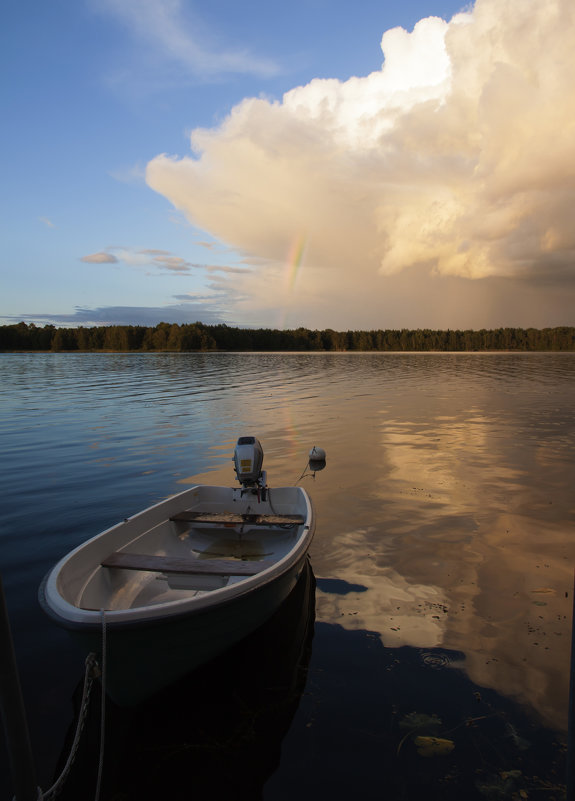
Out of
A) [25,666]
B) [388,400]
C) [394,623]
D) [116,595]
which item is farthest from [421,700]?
[388,400]

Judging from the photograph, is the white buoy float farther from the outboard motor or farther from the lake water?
the outboard motor

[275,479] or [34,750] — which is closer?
[34,750]

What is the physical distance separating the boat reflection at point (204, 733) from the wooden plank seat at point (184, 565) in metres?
1.09

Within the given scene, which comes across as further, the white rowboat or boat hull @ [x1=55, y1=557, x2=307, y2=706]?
the white rowboat

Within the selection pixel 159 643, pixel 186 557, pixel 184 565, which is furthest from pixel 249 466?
pixel 159 643

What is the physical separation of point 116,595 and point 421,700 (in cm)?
419

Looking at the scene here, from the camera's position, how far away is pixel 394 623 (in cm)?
695

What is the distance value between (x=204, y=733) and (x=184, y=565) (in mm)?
1971

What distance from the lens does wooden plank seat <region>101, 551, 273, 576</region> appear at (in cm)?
628

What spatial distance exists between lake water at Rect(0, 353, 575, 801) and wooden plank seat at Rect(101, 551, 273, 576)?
1145mm

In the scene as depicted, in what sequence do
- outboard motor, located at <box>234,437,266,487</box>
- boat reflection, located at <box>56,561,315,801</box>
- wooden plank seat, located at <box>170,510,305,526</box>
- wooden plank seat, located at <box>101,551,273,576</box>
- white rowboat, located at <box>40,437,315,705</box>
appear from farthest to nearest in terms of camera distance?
outboard motor, located at <box>234,437,266,487</box> < wooden plank seat, located at <box>170,510,305,526</box> < wooden plank seat, located at <box>101,551,273,576</box> < white rowboat, located at <box>40,437,315,705</box> < boat reflection, located at <box>56,561,315,801</box>

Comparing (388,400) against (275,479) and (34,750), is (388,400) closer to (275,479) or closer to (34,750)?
(275,479)

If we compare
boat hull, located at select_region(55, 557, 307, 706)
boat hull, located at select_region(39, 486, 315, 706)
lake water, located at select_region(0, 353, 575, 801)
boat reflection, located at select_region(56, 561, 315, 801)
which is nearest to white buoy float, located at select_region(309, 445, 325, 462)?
lake water, located at select_region(0, 353, 575, 801)

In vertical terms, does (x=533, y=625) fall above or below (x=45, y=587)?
below
